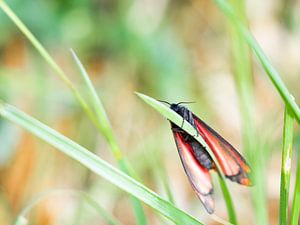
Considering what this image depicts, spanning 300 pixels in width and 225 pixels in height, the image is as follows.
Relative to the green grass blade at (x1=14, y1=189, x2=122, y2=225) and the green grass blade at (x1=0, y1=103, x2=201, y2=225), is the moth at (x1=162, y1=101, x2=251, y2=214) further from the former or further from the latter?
the green grass blade at (x1=14, y1=189, x2=122, y2=225)

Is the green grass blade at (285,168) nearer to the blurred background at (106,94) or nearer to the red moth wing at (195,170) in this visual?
the red moth wing at (195,170)

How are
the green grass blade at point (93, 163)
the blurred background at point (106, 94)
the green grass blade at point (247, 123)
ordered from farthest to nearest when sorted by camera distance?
1. the blurred background at point (106, 94)
2. the green grass blade at point (247, 123)
3. the green grass blade at point (93, 163)

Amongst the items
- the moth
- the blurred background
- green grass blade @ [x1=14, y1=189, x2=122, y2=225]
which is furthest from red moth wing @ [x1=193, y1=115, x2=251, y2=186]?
the blurred background

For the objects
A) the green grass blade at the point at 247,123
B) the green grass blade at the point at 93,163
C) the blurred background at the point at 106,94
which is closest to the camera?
the green grass blade at the point at 93,163

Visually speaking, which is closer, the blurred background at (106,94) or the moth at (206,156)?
the moth at (206,156)

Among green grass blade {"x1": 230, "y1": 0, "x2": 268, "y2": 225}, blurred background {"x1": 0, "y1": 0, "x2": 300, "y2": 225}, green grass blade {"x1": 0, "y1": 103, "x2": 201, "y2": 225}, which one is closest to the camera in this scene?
green grass blade {"x1": 0, "y1": 103, "x2": 201, "y2": 225}

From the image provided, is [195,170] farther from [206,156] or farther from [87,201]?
[87,201]

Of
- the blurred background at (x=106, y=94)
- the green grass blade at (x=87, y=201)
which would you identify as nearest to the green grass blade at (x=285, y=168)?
the green grass blade at (x=87, y=201)
